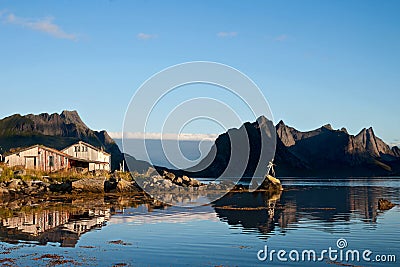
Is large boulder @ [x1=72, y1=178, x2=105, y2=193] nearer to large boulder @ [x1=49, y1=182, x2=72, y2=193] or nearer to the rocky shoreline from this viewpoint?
the rocky shoreline

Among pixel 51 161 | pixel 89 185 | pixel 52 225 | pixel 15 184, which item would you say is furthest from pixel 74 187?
pixel 52 225

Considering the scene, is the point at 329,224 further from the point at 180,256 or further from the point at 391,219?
the point at 180,256

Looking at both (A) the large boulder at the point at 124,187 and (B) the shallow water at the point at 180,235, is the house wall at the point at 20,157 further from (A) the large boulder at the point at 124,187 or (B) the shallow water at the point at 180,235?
(B) the shallow water at the point at 180,235

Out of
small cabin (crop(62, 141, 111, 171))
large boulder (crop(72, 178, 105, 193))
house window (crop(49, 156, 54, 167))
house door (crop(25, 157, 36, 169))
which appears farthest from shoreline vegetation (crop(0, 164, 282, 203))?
small cabin (crop(62, 141, 111, 171))

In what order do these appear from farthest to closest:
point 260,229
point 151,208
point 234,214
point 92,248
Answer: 1. point 151,208
2. point 234,214
3. point 260,229
4. point 92,248

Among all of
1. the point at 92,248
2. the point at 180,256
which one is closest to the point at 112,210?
the point at 92,248

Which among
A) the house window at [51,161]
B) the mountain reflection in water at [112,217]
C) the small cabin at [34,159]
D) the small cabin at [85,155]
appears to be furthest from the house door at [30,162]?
the mountain reflection in water at [112,217]

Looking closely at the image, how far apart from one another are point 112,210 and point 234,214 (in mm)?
12354

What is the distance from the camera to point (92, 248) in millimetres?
26938

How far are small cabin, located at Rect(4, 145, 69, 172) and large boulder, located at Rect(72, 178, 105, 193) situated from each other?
19546 millimetres

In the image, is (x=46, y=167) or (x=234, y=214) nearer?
(x=234, y=214)

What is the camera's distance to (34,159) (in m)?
88.1

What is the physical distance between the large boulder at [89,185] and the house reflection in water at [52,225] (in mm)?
24089

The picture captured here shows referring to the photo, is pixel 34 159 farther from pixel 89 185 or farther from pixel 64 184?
pixel 89 185
